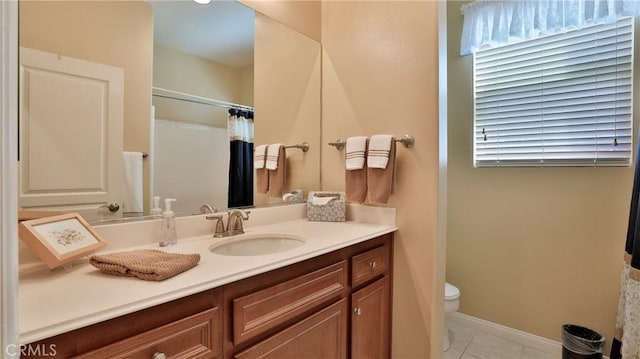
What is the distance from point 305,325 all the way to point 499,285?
69.1 inches

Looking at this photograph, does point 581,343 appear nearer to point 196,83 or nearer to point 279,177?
point 279,177

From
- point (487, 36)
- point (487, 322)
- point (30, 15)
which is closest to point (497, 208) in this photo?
point (487, 322)

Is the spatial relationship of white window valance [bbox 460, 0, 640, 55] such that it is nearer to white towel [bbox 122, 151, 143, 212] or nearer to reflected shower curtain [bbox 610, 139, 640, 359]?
reflected shower curtain [bbox 610, 139, 640, 359]

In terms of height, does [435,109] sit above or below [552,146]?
above

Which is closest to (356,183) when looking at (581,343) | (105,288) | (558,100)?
(105,288)

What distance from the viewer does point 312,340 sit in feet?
3.70

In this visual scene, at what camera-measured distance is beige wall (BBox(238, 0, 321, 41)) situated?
5.59 ft

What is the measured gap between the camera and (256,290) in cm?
94

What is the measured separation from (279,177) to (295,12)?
1034 millimetres

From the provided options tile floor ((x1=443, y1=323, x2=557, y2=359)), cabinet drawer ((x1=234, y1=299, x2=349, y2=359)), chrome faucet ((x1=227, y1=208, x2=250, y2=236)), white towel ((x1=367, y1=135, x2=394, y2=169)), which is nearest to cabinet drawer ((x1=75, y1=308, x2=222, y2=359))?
cabinet drawer ((x1=234, y1=299, x2=349, y2=359))

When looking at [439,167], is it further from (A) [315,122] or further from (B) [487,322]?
(B) [487,322]

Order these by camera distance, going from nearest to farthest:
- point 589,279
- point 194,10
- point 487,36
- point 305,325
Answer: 1. point 305,325
2. point 194,10
3. point 589,279
4. point 487,36

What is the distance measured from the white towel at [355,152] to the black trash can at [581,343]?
5.33ft

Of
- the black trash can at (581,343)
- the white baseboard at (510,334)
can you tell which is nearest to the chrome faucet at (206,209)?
the white baseboard at (510,334)
